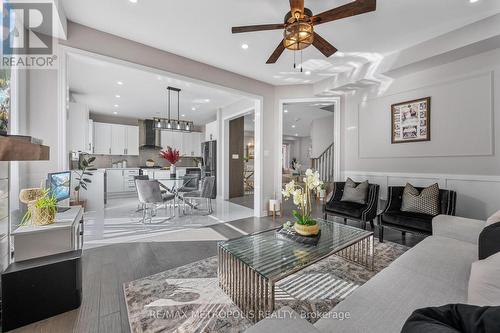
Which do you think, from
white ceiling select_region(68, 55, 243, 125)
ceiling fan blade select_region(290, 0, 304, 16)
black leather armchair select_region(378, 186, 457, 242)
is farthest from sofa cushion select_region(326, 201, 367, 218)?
white ceiling select_region(68, 55, 243, 125)

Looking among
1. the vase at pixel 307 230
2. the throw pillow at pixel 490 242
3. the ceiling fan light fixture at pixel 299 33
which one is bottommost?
the vase at pixel 307 230

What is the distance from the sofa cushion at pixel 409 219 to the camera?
266cm

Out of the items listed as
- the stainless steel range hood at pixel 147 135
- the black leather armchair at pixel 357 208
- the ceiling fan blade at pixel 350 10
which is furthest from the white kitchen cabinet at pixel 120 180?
the ceiling fan blade at pixel 350 10

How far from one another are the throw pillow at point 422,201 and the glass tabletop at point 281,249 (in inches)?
49.9

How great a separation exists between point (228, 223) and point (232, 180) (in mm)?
3035

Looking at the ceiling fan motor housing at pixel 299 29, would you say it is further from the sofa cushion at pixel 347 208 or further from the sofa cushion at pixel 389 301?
the sofa cushion at pixel 347 208

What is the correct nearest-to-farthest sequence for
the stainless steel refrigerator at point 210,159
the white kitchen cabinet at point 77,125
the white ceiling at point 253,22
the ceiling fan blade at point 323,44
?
the ceiling fan blade at point 323,44 < the white ceiling at point 253,22 < the white kitchen cabinet at point 77,125 < the stainless steel refrigerator at point 210,159

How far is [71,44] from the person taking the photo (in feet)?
8.83

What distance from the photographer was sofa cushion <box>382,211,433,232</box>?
2656 mm

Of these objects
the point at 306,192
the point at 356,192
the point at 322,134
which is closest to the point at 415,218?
the point at 356,192

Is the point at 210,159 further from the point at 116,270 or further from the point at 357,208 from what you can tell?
the point at 116,270

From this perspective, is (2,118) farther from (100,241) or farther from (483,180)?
(483,180)

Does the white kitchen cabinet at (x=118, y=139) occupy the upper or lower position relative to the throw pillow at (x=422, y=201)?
upper

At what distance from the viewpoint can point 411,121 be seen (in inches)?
142
